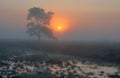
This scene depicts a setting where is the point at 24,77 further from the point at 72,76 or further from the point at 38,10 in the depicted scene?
the point at 38,10

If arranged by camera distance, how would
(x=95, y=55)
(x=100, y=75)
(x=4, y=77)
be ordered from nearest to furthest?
(x=4, y=77) < (x=100, y=75) < (x=95, y=55)

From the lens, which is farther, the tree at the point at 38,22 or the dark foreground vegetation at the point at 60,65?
the tree at the point at 38,22

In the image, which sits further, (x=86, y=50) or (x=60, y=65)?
(x=86, y=50)

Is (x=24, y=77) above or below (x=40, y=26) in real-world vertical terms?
below

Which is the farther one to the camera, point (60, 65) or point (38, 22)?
point (38, 22)

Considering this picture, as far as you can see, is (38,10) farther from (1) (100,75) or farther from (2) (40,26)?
(1) (100,75)

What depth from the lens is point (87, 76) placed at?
2689 cm

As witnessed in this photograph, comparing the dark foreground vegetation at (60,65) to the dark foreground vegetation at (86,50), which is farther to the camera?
the dark foreground vegetation at (86,50)

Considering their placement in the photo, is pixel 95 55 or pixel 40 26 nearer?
pixel 95 55

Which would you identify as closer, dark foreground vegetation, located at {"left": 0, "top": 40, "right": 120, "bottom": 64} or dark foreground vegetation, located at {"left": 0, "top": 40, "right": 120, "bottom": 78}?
dark foreground vegetation, located at {"left": 0, "top": 40, "right": 120, "bottom": 78}

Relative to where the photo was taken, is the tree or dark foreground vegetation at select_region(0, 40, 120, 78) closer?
dark foreground vegetation at select_region(0, 40, 120, 78)

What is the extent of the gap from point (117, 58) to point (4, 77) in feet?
74.2

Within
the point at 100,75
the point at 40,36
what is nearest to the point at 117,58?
the point at 100,75

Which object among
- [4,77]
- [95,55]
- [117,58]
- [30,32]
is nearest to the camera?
[4,77]
